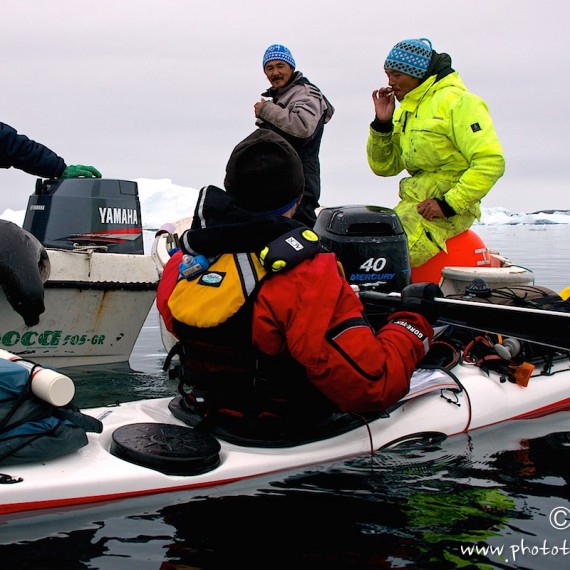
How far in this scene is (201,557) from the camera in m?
2.60

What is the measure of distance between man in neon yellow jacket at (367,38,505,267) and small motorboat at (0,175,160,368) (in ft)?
7.51

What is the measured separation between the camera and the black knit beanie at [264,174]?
3053 mm

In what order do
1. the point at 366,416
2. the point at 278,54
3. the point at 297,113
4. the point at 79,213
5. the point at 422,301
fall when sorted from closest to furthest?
the point at 422,301 < the point at 366,416 < the point at 297,113 < the point at 278,54 < the point at 79,213

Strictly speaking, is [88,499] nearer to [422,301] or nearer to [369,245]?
[422,301]

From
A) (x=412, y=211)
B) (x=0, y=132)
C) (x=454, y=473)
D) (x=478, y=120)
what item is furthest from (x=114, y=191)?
(x=454, y=473)

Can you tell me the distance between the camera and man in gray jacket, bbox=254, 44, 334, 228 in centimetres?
577

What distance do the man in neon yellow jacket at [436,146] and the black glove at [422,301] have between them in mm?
2261

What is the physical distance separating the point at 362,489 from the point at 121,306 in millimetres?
3710

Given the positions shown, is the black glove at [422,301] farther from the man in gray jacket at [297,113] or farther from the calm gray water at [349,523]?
the man in gray jacket at [297,113]

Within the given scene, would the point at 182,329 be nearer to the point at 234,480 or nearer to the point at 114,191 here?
the point at 234,480

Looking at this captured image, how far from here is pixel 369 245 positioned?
4.76 meters

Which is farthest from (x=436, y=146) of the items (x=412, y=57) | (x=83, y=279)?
(x=83, y=279)

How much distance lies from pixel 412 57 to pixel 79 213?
10.1 ft

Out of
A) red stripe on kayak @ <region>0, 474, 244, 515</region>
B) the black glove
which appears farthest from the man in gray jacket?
red stripe on kayak @ <region>0, 474, 244, 515</region>
